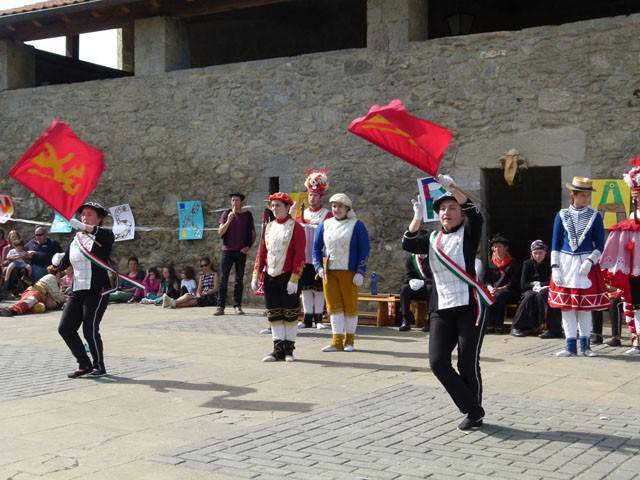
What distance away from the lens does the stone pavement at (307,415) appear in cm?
443

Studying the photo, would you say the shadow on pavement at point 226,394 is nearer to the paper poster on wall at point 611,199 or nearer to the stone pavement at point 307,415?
the stone pavement at point 307,415

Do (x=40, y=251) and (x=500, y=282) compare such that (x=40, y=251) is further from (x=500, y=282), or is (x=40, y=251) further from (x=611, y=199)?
(x=611, y=199)

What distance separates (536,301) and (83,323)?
17.7 feet

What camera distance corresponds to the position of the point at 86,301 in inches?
288

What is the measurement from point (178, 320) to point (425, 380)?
5.52 m

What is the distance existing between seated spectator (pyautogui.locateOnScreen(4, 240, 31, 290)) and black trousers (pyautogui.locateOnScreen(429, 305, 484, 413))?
1114 cm

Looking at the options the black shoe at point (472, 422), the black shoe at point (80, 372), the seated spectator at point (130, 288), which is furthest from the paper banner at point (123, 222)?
the black shoe at point (472, 422)

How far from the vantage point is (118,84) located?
14.8 meters

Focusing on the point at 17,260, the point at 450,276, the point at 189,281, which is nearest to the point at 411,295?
the point at 189,281

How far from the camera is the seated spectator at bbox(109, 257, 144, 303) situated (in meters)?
14.5

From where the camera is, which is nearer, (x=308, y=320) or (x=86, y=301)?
(x=86, y=301)

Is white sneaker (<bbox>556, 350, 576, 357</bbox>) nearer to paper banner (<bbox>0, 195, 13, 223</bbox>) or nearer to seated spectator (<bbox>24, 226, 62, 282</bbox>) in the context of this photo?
seated spectator (<bbox>24, 226, 62, 282</bbox>)

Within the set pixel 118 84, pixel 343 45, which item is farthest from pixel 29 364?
pixel 343 45

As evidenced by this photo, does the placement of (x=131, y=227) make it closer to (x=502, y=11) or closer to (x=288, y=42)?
(x=288, y=42)
